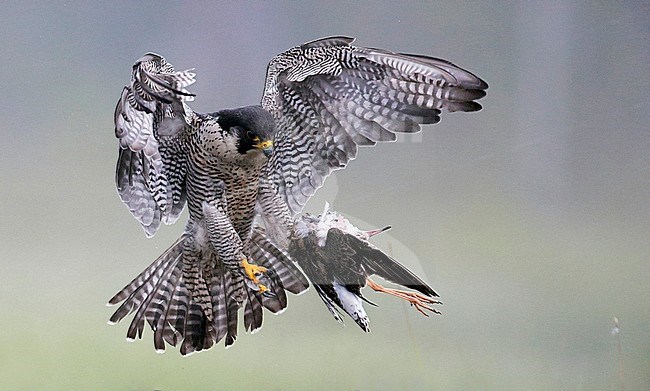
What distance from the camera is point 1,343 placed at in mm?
1598

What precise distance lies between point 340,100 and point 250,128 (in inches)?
10.0

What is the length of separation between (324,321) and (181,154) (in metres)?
0.52

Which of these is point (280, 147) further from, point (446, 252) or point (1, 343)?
point (1, 343)

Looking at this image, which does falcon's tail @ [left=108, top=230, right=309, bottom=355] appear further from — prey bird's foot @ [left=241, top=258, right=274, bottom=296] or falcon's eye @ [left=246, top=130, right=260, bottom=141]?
falcon's eye @ [left=246, top=130, right=260, bottom=141]

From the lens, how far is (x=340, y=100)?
160cm

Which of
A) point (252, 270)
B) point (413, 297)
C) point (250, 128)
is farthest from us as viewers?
point (413, 297)

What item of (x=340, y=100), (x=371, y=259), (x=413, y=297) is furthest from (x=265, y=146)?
(x=413, y=297)

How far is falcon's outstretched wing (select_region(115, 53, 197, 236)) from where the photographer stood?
1448 millimetres

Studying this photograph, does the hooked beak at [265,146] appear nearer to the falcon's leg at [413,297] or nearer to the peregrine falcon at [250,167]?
the peregrine falcon at [250,167]

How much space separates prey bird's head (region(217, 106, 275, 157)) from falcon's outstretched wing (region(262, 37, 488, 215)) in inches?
3.5

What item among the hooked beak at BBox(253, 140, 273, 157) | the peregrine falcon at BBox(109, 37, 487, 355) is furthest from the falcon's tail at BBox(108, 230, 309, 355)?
the hooked beak at BBox(253, 140, 273, 157)

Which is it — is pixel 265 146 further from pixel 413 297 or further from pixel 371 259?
pixel 413 297

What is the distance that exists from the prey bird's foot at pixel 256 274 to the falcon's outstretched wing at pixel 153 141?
19 centimetres

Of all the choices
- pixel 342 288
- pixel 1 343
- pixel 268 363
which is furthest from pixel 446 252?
pixel 1 343
